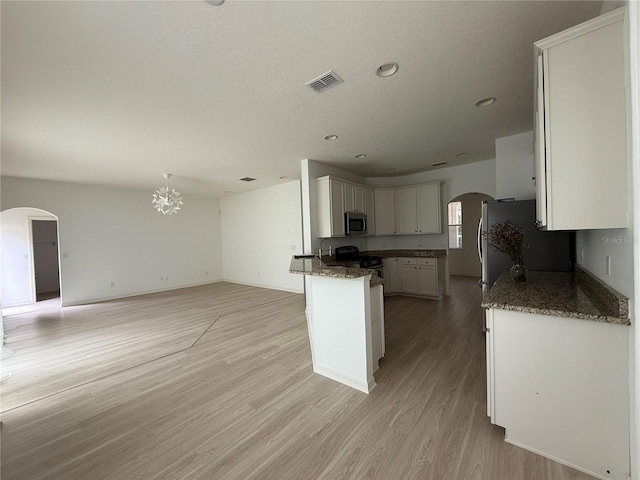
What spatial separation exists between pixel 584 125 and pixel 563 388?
1.49 meters

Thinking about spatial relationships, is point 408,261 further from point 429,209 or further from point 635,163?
point 635,163

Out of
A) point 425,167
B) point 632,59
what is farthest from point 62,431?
point 425,167

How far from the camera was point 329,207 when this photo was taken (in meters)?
4.49

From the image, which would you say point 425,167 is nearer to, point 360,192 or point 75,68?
point 360,192

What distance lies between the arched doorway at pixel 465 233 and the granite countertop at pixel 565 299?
5.99 m

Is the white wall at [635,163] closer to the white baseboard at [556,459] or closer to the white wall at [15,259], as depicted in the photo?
the white baseboard at [556,459]

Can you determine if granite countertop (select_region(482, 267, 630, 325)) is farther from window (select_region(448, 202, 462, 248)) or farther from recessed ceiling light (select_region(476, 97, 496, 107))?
Result: window (select_region(448, 202, 462, 248))

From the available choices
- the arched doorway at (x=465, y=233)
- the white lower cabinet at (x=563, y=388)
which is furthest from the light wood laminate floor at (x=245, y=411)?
the arched doorway at (x=465, y=233)

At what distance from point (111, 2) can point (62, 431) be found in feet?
9.74

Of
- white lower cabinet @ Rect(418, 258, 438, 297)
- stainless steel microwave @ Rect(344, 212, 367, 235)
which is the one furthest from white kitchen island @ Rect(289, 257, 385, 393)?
white lower cabinet @ Rect(418, 258, 438, 297)

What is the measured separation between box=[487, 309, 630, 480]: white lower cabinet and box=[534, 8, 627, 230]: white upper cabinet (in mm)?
639

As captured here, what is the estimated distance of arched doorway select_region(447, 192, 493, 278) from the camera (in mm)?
7789

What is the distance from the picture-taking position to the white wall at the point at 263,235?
→ 6.70m

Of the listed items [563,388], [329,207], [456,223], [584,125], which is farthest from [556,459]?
[456,223]
